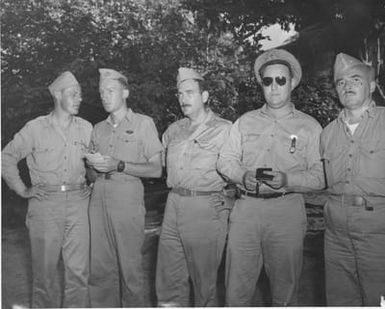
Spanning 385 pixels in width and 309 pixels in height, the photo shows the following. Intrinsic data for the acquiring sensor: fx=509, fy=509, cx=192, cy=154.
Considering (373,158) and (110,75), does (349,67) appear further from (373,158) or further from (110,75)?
(110,75)

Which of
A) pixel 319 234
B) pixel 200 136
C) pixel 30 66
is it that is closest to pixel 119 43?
pixel 30 66

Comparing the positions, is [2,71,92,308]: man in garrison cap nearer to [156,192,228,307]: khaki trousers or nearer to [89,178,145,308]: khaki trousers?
[89,178,145,308]: khaki trousers

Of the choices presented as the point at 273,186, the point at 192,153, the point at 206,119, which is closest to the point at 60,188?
the point at 192,153

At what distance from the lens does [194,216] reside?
2773 mm

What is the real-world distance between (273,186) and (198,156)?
0.45m

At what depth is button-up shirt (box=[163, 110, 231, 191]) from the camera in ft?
9.18

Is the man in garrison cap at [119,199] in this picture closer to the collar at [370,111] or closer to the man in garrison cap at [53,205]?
the man in garrison cap at [53,205]

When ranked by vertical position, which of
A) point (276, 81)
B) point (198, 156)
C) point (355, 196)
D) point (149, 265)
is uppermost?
point (276, 81)

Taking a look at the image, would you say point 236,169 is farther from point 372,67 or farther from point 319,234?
point 372,67

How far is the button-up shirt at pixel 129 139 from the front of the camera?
116 inches

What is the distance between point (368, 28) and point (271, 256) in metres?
1.45

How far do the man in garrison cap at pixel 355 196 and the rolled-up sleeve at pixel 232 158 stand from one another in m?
0.44

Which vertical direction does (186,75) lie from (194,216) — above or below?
above

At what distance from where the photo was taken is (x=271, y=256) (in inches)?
104
